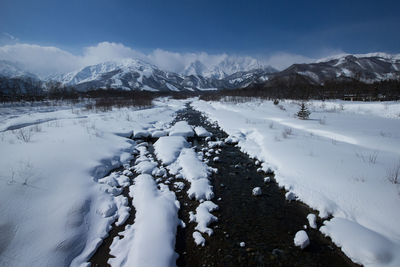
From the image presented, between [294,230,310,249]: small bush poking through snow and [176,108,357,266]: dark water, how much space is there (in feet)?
0.24

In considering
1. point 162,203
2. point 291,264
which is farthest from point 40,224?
point 291,264

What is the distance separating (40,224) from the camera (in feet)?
11.6

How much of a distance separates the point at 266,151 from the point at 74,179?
24.8ft

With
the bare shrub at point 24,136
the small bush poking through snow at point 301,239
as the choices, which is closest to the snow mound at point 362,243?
the small bush poking through snow at point 301,239

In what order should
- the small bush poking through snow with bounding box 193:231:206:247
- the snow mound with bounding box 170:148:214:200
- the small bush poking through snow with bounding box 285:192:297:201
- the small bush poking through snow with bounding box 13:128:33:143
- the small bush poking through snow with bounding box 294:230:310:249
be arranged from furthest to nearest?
1. the small bush poking through snow with bounding box 13:128:33:143
2. the snow mound with bounding box 170:148:214:200
3. the small bush poking through snow with bounding box 285:192:297:201
4. the small bush poking through snow with bounding box 193:231:206:247
5. the small bush poking through snow with bounding box 294:230:310:249

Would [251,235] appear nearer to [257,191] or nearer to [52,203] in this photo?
[257,191]

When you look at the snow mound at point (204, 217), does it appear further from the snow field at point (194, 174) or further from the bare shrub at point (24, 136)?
the bare shrub at point (24, 136)

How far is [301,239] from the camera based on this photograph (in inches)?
135

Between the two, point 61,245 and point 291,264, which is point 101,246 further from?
point 291,264

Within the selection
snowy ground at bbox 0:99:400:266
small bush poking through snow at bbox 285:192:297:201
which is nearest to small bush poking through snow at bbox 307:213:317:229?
snowy ground at bbox 0:99:400:266

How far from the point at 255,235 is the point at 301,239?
909mm

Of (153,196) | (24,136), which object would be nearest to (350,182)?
(153,196)

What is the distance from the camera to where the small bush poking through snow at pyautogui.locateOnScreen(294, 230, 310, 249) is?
3.38 metres

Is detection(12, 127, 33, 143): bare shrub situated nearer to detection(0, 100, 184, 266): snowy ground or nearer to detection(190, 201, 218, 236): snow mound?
detection(0, 100, 184, 266): snowy ground
